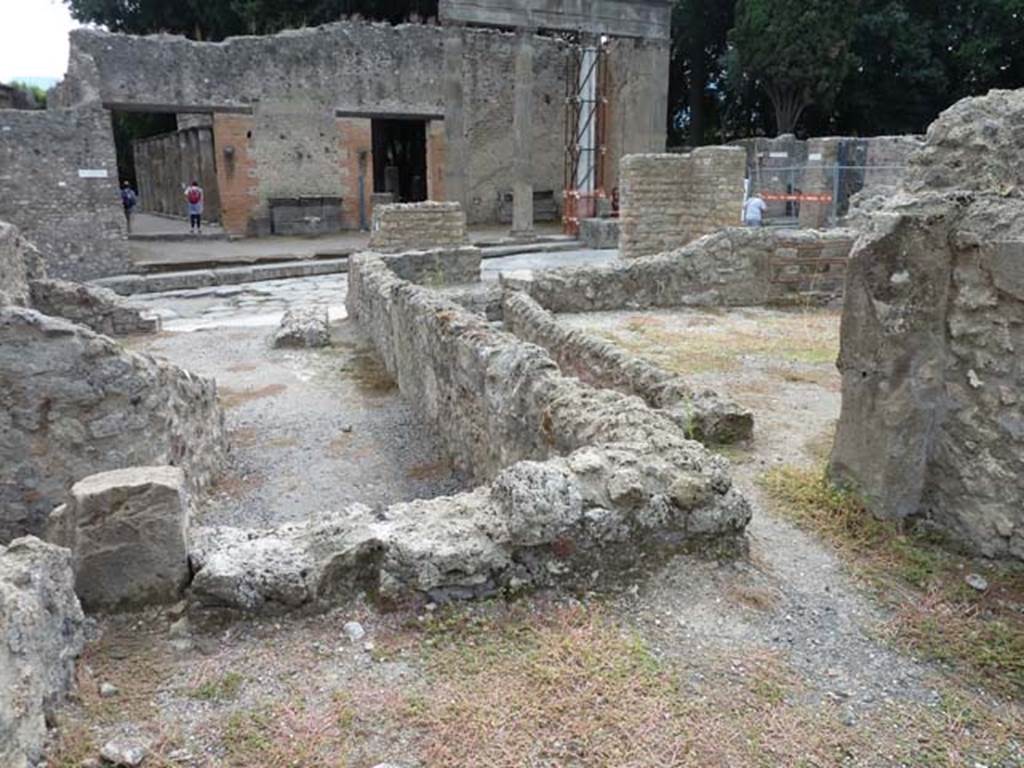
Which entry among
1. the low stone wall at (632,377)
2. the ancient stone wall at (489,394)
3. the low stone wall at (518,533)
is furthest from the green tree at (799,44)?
the low stone wall at (518,533)

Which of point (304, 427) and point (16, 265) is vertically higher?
point (16, 265)

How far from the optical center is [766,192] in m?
23.9

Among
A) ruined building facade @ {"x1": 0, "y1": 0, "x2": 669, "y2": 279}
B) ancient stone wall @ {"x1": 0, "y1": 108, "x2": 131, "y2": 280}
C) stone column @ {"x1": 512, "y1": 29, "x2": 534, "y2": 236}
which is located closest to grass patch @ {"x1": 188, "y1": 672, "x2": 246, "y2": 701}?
ancient stone wall @ {"x1": 0, "y1": 108, "x2": 131, "y2": 280}

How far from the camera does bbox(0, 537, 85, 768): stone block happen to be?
2105mm

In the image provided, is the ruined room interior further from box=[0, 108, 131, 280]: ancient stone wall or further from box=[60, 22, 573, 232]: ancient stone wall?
box=[60, 22, 573, 232]: ancient stone wall

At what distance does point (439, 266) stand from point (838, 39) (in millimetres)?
20687

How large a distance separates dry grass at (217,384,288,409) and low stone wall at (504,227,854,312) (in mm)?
3346

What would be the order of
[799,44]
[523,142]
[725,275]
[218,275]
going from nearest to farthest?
[725,275], [218,275], [523,142], [799,44]

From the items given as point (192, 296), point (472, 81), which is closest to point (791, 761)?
point (192, 296)

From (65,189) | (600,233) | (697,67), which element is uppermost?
(697,67)

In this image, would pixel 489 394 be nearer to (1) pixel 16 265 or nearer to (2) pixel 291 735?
(2) pixel 291 735

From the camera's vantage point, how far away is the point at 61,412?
15.9 feet

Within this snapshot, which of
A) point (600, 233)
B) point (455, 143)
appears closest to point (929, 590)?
point (600, 233)

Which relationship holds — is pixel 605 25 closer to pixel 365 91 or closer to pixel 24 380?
pixel 365 91
